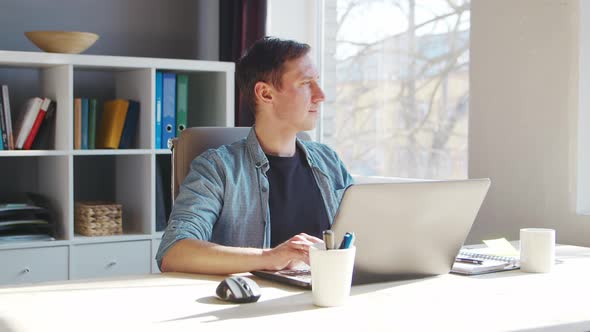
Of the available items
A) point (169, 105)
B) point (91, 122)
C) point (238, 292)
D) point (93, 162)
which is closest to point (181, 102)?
point (169, 105)

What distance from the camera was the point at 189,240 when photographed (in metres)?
1.68

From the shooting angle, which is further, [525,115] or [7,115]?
[7,115]

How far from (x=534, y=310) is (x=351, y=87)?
208 cm

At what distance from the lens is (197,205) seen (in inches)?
71.4

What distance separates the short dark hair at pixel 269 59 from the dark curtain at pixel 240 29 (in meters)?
1.19

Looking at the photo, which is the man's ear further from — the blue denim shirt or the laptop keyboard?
the laptop keyboard

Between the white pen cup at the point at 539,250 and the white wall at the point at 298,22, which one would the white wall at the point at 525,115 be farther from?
the white wall at the point at 298,22

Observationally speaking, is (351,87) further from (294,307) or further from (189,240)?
(294,307)

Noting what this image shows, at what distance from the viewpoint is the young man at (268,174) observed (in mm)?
1868

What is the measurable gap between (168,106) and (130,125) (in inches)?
7.0

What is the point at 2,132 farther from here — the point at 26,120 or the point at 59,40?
the point at 59,40

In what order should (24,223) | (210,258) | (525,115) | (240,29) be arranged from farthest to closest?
(240,29)
(24,223)
(525,115)
(210,258)

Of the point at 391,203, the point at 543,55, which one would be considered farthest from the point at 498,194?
the point at 391,203

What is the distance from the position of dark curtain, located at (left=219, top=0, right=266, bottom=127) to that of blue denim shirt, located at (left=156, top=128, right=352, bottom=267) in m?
1.33
